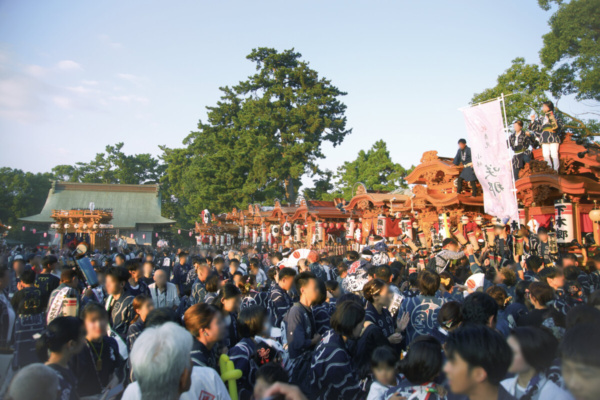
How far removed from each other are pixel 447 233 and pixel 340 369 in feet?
33.6

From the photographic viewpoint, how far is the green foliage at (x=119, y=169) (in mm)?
54875

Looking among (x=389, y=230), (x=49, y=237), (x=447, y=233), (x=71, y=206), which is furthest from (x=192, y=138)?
(x=447, y=233)

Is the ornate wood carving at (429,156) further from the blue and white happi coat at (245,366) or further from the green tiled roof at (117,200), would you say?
the green tiled roof at (117,200)

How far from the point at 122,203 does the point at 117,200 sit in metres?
0.68

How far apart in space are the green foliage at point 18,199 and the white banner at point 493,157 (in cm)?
4109

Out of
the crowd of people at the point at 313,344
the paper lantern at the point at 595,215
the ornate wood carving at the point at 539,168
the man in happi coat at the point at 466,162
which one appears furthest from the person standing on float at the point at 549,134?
the crowd of people at the point at 313,344

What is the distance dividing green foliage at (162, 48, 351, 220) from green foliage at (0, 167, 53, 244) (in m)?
17.6

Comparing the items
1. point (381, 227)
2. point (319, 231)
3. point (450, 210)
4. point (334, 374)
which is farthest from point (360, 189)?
point (334, 374)

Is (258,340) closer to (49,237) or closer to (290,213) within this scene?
(290,213)

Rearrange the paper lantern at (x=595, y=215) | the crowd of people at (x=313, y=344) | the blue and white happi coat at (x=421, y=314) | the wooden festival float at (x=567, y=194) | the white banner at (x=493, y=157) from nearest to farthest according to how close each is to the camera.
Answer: the crowd of people at (x=313, y=344) < the blue and white happi coat at (x=421, y=314) < the white banner at (x=493, y=157) < the paper lantern at (x=595, y=215) < the wooden festival float at (x=567, y=194)

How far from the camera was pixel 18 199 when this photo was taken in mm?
40875

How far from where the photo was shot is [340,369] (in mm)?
3295

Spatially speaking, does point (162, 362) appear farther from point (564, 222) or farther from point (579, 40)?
point (579, 40)

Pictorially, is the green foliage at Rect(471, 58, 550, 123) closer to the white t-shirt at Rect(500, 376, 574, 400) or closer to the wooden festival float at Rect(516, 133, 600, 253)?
the wooden festival float at Rect(516, 133, 600, 253)
